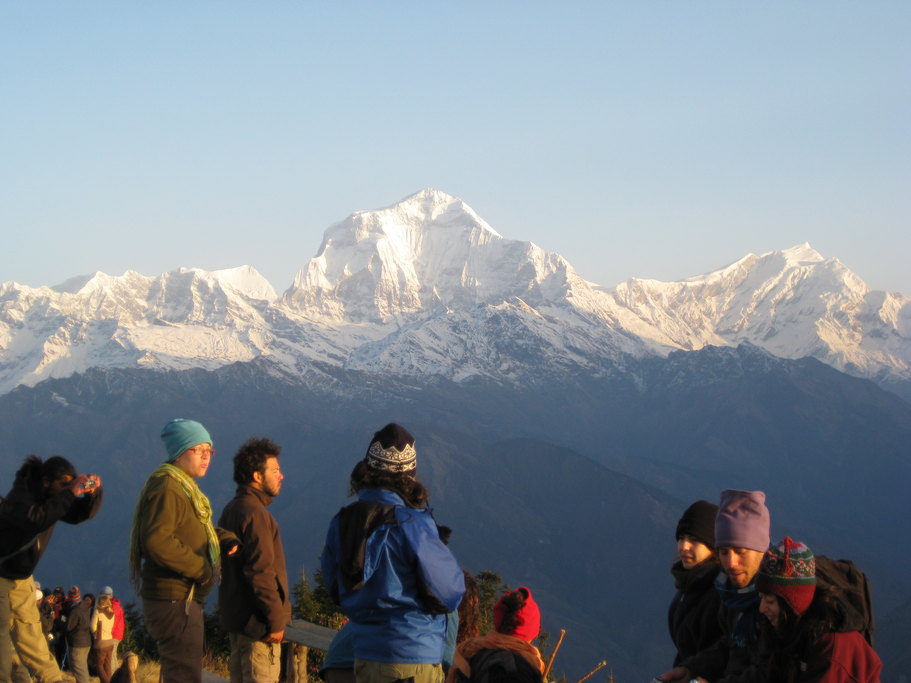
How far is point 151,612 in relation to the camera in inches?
324

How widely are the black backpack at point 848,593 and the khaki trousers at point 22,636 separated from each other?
7.15 metres

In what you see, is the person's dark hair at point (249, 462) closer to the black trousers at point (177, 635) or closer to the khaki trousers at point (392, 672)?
the black trousers at point (177, 635)

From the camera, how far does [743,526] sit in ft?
20.5

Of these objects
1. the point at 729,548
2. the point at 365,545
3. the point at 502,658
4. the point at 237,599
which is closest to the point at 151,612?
the point at 237,599

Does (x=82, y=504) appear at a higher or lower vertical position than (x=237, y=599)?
higher

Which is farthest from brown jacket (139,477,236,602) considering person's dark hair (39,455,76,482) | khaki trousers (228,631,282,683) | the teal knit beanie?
person's dark hair (39,455,76,482)

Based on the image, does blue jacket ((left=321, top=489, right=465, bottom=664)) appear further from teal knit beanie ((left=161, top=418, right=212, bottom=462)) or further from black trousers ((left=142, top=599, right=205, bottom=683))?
teal knit beanie ((left=161, top=418, right=212, bottom=462))

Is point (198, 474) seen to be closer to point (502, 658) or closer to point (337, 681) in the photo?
point (337, 681)

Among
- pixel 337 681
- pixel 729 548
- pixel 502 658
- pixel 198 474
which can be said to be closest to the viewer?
pixel 729 548

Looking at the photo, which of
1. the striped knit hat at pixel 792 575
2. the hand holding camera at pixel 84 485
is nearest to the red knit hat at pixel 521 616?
the striped knit hat at pixel 792 575

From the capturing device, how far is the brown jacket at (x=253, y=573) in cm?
844

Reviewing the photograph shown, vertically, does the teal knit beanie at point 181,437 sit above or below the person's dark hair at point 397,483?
below

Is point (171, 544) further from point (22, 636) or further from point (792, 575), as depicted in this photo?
point (792, 575)

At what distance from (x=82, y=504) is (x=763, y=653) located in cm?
604
